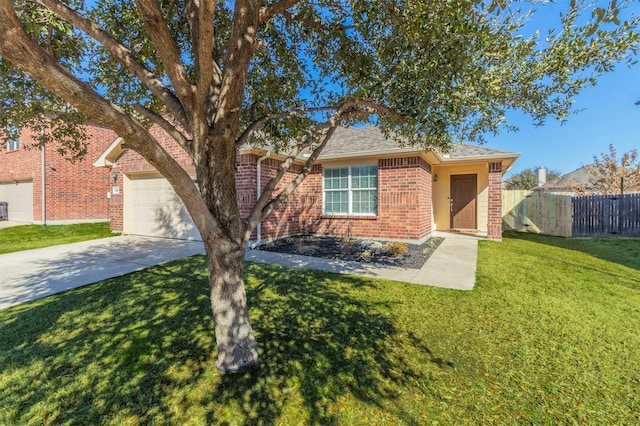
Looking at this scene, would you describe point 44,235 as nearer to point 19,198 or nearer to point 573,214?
point 19,198

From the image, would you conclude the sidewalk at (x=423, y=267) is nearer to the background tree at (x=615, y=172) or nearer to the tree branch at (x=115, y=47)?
the tree branch at (x=115, y=47)

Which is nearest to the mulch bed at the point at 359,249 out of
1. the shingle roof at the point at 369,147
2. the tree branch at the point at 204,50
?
the shingle roof at the point at 369,147

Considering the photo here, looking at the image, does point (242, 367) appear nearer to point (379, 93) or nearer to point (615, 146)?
point (379, 93)

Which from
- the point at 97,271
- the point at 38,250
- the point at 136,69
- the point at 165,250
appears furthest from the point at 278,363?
the point at 38,250

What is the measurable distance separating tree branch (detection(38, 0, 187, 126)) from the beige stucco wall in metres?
11.7

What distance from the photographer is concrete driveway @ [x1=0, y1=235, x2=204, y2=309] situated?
17.0 feet

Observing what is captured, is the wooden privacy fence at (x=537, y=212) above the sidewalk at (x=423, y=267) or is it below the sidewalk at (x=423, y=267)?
above

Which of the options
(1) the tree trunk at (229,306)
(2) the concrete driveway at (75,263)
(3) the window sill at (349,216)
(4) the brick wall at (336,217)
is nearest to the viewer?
(1) the tree trunk at (229,306)

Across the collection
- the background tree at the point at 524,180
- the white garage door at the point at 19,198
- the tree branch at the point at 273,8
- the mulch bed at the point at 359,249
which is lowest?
the mulch bed at the point at 359,249

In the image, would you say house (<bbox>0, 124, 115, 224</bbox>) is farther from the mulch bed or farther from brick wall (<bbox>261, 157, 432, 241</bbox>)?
the mulch bed

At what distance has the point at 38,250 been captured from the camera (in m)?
8.59

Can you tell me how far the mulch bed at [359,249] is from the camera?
24.0ft

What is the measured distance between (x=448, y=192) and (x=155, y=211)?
11.9m

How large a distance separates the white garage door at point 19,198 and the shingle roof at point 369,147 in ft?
53.9
